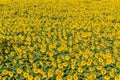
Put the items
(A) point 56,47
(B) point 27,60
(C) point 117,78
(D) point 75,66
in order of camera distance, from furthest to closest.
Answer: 1. (A) point 56,47
2. (B) point 27,60
3. (D) point 75,66
4. (C) point 117,78

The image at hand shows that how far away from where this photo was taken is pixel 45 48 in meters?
6.18

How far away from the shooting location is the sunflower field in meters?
5.24

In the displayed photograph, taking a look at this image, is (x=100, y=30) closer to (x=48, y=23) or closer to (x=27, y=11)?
(x=48, y=23)

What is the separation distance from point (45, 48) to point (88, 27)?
7.60 feet

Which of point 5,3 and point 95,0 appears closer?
point 5,3

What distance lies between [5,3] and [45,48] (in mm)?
6937

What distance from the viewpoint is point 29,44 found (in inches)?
259

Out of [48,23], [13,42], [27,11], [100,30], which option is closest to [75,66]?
[13,42]

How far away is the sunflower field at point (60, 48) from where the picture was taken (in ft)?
17.2

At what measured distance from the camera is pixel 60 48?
6.16 meters

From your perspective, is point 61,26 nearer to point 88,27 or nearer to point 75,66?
point 88,27

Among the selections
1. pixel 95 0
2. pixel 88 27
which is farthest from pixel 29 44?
pixel 95 0

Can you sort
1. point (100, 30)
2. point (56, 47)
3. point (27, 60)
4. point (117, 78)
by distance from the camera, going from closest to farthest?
point (117, 78) → point (27, 60) → point (56, 47) → point (100, 30)

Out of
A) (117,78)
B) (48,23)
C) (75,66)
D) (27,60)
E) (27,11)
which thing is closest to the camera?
(117,78)
